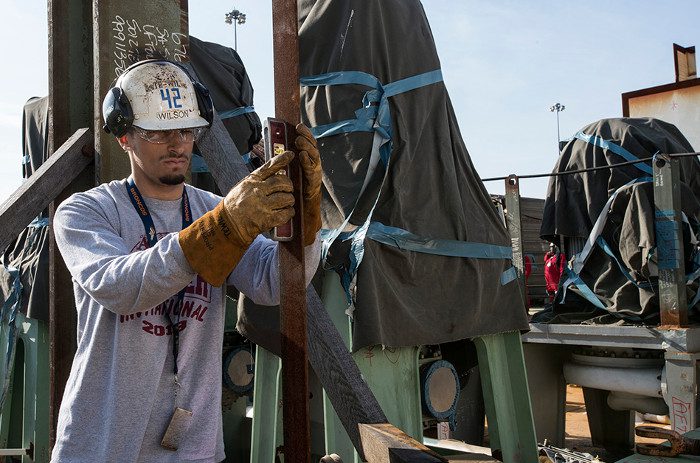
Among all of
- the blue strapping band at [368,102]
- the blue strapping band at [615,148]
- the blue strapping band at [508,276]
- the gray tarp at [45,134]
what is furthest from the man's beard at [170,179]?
the blue strapping band at [615,148]

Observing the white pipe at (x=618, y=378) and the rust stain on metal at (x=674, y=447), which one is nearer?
the rust stain on metal at (x=674, y=447)

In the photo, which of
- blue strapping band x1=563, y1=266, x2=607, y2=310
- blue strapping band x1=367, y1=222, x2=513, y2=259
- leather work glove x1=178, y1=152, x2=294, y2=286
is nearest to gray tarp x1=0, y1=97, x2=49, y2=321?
blue strapping band x1=367, y1=222, x2=513, y2=259

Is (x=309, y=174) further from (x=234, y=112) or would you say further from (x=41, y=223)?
(x=41, y=223)

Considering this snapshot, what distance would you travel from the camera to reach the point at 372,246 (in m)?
3.83

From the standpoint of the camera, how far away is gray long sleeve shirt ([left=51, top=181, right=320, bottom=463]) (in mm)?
1966

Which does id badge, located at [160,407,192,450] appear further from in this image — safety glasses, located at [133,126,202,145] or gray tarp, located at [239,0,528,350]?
gray tarp, located at [239,0,528,350]

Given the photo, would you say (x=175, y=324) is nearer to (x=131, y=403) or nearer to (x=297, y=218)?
(x=131, y=403)

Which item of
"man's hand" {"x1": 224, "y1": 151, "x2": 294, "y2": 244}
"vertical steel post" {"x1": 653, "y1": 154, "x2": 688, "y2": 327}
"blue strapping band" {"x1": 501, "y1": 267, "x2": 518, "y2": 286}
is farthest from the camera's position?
"vertical steel post" {"x1": 653, "y1": 154, "x2": 688, "y2": 327}

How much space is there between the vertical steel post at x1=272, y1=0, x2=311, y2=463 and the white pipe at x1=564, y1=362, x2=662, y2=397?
4.88 metres

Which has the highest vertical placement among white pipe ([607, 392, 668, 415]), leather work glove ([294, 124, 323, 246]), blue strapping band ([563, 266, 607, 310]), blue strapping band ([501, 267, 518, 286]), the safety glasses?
the safety glasses

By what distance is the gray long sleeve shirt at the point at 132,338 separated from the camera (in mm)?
1966

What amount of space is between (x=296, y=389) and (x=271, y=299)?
1.40 ft

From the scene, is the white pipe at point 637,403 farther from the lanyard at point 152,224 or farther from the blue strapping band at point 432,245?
the lanyard at point 152,224

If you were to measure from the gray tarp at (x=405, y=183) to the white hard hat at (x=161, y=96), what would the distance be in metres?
1.62
